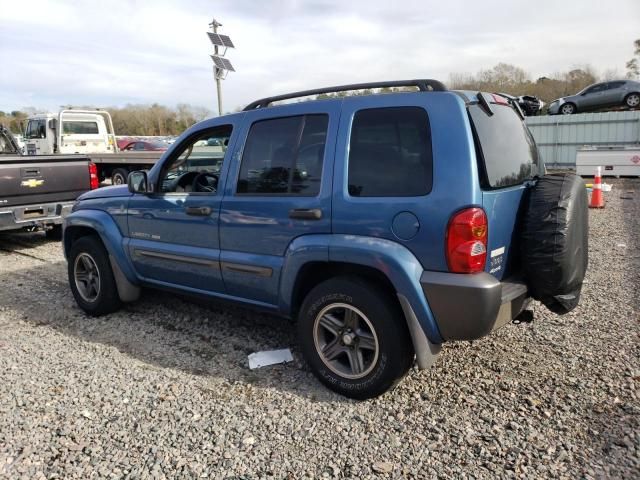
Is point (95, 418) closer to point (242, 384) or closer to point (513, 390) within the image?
point (242, 384)

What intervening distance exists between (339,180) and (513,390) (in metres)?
1.77

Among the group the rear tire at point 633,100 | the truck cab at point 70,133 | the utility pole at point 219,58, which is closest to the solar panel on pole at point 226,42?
the utility pole at point 219,58

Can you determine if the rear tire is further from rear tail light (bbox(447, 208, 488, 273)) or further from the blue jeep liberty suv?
rear tail light (bbox(447, 208, 488, 273))

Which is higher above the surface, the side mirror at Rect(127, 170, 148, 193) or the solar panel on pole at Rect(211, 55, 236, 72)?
the solar panel on pole at Rect(211, 55, 236, 72)

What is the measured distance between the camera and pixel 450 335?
2.87m

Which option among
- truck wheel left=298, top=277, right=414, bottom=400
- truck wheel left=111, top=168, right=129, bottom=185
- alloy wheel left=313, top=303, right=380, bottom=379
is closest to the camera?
truck wheel left=298, top=277, right=414, bottom=400

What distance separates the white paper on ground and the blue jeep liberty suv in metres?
0.42

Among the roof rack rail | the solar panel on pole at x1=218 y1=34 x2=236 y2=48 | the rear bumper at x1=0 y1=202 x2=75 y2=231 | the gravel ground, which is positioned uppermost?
the solar panel on pole at x1=218 y1=34 x2=236 y2=48

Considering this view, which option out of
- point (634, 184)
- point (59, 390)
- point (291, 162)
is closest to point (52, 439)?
point (59, 390)

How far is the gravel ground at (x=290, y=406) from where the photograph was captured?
260 cm

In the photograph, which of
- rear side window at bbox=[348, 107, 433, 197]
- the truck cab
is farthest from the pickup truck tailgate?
the truck cab

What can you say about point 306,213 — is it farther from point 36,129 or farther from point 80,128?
point 36,129

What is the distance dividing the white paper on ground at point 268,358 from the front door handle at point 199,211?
1151mm

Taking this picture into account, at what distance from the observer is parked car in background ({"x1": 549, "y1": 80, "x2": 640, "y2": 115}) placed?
20.5 m
